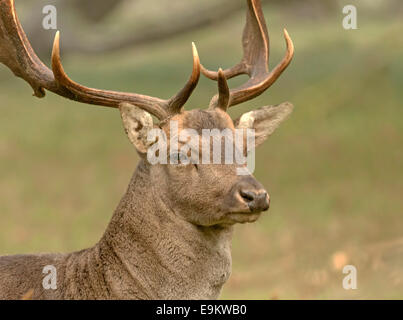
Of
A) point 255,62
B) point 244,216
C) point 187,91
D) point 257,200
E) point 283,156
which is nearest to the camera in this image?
point 257,200

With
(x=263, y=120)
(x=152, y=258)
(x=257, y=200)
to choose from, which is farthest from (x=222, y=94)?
(x=152, y=258)

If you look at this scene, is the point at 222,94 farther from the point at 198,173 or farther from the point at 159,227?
the point at 159,227

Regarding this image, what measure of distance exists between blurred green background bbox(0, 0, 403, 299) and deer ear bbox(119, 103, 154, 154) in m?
5.08

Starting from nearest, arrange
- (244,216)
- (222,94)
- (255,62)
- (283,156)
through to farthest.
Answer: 1. (244,216)
2. (222,94)
3. (255,62)
4. (283,156)

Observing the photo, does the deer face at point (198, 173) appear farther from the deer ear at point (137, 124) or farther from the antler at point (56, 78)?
the antler at point (56, 78)

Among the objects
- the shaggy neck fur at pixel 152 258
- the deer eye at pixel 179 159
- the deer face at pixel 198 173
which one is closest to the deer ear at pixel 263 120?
the deer face at pixel 198 173

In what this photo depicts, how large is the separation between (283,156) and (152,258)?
1395cm

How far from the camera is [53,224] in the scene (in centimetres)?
1872

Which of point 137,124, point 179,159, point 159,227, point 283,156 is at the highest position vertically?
point 283,156

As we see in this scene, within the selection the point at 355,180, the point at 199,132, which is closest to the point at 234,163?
the point at 199,132

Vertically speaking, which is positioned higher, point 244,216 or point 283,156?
point 283,156

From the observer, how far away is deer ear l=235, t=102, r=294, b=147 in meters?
8.05

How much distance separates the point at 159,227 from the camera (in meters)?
7.46

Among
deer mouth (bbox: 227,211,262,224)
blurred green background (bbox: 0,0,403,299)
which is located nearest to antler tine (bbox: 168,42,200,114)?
deer mouth (bbox: 227,211,262,224)
